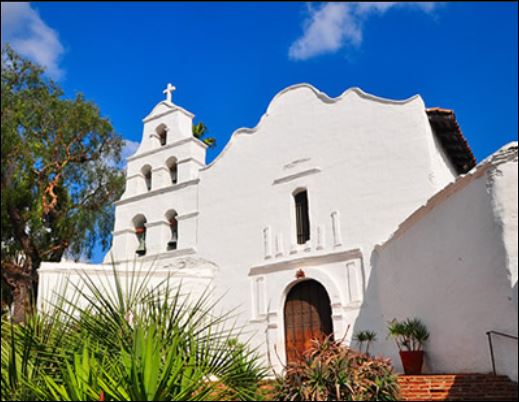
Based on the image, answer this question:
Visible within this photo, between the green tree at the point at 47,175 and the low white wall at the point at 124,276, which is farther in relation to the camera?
the green tree at the point at 47,175

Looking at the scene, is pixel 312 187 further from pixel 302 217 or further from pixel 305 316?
pixel 305 316

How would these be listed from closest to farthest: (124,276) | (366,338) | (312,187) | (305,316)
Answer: (366,338) → (305,316) → (312,187) → (124,276)

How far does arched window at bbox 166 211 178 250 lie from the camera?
54.9 ft

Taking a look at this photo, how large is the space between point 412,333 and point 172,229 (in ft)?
31.7

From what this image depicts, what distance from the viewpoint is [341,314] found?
12312 millimetres

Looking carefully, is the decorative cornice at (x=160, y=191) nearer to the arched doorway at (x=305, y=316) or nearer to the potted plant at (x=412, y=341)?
the arched doorway at (x=305, y=316)

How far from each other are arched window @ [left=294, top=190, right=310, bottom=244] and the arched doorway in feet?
4.38

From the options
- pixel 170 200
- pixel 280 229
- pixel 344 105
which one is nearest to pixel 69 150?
pixel 170 200

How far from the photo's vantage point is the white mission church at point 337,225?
817cm

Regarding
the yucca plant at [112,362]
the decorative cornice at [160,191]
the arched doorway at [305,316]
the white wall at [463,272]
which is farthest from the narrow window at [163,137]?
the yucca plant at [112,362]

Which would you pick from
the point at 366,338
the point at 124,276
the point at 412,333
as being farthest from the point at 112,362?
the point at 124,276

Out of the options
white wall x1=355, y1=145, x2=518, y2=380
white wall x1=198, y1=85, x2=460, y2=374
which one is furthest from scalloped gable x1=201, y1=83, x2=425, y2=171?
white wall x1=355, y1=145, x2=518, y2=380

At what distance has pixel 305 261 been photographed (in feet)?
43.9

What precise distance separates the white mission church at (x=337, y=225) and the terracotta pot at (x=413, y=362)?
0.22m
